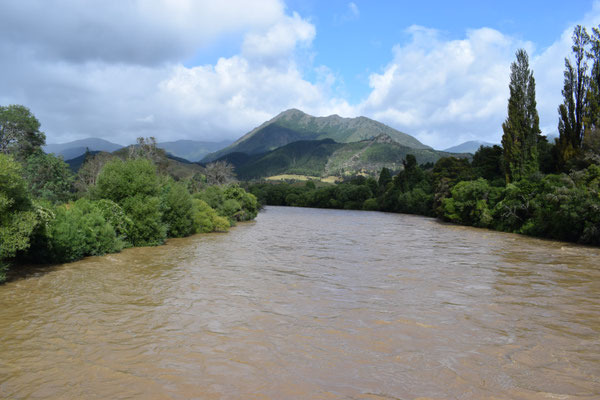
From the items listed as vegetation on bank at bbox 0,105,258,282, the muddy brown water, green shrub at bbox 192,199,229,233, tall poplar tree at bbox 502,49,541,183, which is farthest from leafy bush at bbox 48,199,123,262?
tall poplar tree at bbox 502,49,541,183

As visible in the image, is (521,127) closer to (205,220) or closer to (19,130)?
(205,220)

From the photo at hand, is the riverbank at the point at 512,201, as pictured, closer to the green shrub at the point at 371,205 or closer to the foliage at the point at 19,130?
the green shrub at the point at 371,205

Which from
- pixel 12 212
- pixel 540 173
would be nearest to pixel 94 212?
pixel 12 212

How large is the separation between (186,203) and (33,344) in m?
26.0

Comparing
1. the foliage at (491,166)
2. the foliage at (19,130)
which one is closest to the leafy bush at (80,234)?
the foliage at (19,130)

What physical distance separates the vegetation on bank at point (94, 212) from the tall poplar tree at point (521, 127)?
40802 millimetres

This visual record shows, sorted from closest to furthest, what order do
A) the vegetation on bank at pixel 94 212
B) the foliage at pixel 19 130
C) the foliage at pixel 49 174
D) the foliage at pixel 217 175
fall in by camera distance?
1. the vegetation on bank at pixel 94 212
2. the foliage at pixel 49 174
3. the foliage at pixel 19 130
4. the foliage at pixel 217 175

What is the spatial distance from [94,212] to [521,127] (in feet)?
184

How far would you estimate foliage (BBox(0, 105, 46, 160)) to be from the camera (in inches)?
2101

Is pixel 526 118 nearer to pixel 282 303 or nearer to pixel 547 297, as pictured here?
pixel 547 297

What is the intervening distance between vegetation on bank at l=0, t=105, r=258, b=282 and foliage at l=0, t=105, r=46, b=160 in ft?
2.95

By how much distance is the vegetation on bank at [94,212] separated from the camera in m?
14.1

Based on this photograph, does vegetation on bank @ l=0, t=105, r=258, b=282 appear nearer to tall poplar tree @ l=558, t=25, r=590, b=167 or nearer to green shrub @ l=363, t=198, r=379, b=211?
tall poplar tree @ l=558, t=25, r=590, b=167

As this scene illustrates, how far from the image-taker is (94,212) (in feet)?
74.0
